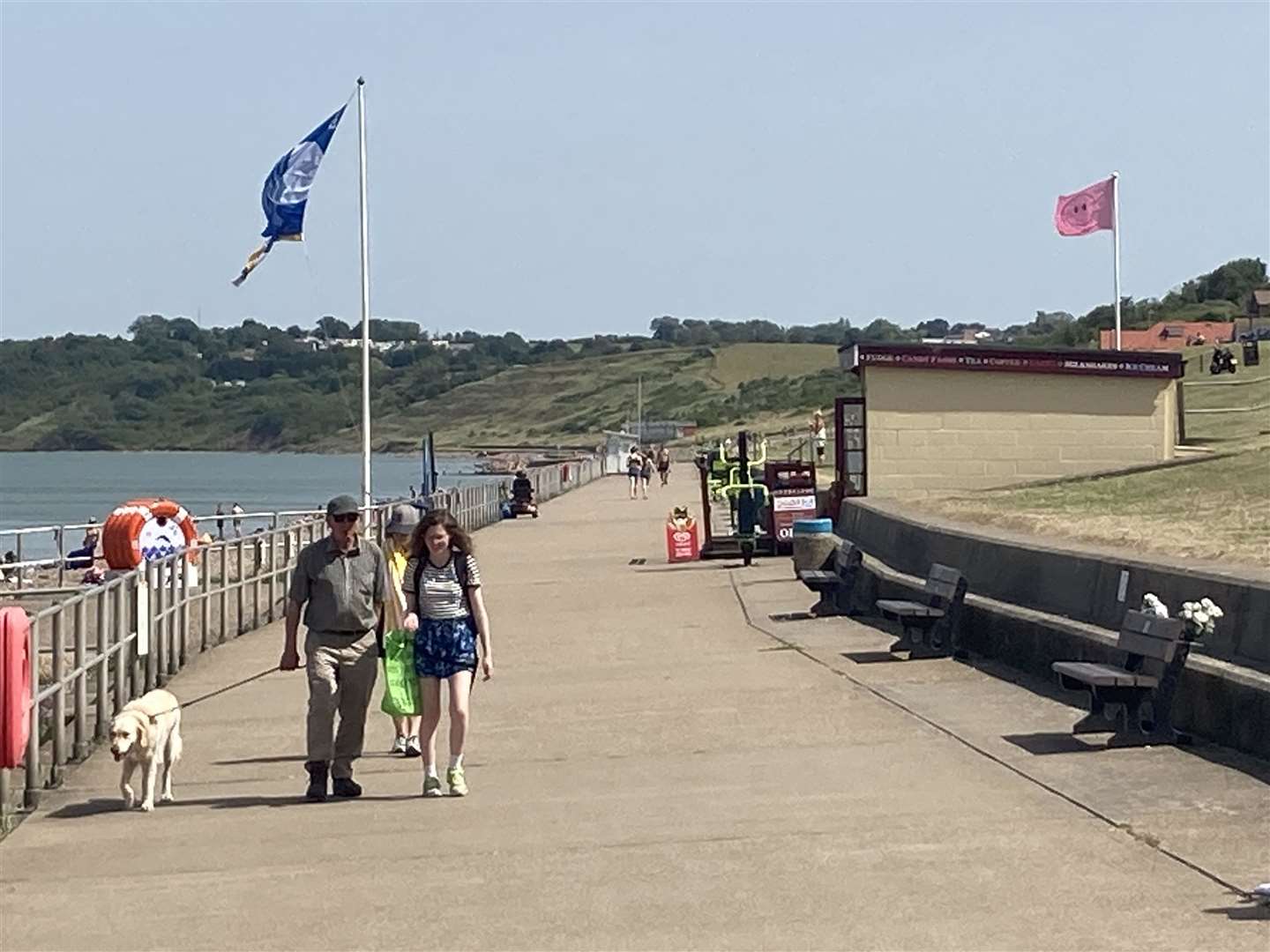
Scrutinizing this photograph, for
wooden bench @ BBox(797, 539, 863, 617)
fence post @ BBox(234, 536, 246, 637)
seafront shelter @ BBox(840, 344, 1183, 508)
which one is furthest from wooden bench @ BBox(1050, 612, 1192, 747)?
seafront shelter @ BBox(840, 344, 1183, 508)

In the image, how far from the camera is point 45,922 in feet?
27.7

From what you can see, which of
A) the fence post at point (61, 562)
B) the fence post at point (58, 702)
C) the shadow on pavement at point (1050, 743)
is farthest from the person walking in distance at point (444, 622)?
the fence post at point (61, 562)

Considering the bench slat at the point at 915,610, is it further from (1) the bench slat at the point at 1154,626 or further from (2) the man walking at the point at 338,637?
(2) the man walking at the point at 338,637

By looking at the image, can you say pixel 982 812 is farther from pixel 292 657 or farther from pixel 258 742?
pixel 258 742

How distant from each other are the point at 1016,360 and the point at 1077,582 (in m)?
16.0

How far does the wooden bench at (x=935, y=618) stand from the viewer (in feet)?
53.0

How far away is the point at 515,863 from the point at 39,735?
14.2 ft

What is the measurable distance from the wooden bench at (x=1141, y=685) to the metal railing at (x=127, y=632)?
5.63 m

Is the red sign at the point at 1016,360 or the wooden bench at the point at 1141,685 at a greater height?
the red sign at the point at 1016,360

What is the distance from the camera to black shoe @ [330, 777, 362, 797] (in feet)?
37.2

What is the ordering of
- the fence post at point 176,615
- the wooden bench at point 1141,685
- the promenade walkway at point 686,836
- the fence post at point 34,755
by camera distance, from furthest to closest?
the fence post at point 176,615, the wooden bench at point 1141,685, the fence post at point 34,755, the promenade walkway at point 686,836

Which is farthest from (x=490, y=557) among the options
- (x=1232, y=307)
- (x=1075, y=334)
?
(x=1232, y=307)

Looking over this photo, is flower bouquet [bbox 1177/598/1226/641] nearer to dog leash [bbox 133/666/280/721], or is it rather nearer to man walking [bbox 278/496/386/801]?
man walking [bbox 278/496/386/801]

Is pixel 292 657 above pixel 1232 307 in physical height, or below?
below
